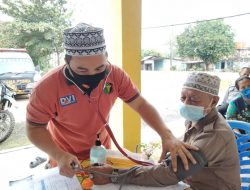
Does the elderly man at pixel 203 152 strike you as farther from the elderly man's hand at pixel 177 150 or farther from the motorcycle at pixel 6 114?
the motorcycle at pixel 6 114

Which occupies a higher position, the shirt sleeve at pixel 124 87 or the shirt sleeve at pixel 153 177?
the shirt sleeve at pixel 124 87

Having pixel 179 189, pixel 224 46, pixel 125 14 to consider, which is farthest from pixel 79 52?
pixel 224 46

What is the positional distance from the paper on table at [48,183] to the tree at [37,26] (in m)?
1.60

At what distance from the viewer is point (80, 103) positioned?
4.08 ft

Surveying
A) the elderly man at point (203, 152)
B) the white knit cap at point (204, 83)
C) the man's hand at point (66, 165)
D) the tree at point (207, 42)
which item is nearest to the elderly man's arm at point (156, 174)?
the elderly man at point (203, 152)

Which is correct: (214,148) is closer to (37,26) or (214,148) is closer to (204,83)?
(204,83)

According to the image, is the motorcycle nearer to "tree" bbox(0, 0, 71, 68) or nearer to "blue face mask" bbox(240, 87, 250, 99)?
"tree" bbox(0, 0, 71, 68)

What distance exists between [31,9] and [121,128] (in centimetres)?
147

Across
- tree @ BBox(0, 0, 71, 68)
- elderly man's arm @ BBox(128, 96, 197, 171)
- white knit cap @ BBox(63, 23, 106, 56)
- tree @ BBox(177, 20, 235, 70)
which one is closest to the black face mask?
white knit cap @ BBox(63, 23, 106, 56)

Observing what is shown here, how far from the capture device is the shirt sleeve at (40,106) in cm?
115

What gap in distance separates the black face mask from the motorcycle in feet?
7.66

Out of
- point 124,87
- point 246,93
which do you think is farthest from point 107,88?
point 246,93

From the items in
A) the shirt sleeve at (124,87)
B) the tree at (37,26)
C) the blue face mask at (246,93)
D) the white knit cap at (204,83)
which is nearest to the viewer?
the white knit cap at (204,83)

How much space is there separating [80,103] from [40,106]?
0.61ft
